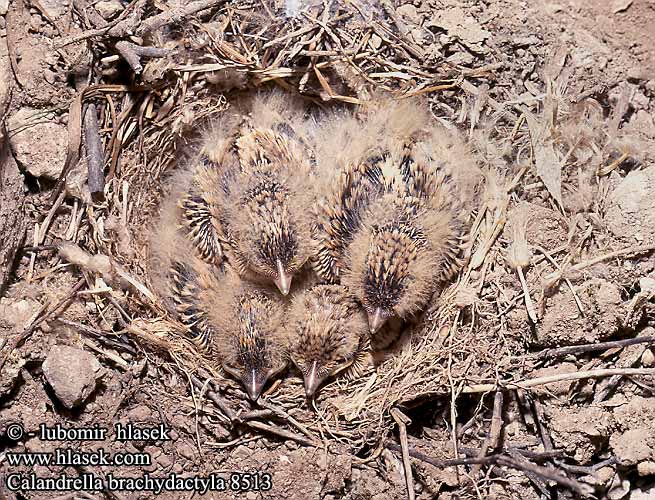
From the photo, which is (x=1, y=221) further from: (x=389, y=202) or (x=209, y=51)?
(x=389, y=202)

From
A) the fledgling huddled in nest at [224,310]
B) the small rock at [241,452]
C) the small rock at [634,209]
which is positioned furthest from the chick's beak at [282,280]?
the small rock at [634,209]

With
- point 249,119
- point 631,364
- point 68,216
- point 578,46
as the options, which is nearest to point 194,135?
point 249,119

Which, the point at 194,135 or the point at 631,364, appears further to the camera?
the point at 194,135

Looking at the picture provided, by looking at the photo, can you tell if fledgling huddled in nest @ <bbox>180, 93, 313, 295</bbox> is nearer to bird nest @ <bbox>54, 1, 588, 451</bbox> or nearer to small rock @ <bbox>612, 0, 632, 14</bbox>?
bird nest @ <bbox>54, 1, 588, 451</bbox>

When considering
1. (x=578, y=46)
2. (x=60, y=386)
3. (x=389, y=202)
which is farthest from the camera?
(x=578, y=46)

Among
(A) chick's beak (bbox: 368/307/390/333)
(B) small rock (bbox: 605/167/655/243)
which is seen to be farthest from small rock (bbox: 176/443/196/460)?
(B) small rock (bbox: 605/167/655/243)

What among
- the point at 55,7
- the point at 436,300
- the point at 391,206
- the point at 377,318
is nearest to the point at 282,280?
the point at 377,318

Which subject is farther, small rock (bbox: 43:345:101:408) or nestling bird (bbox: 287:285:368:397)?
nestling bird (bbox: 287:285:368:397)
